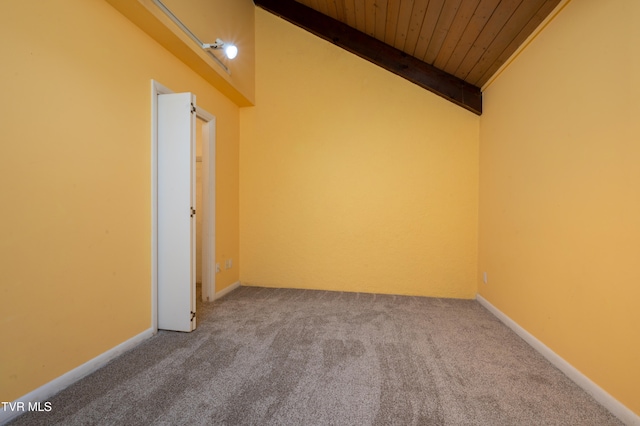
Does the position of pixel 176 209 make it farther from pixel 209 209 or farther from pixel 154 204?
pixel 209 209

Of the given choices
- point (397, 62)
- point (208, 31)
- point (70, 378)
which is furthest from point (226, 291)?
point (397, 62)

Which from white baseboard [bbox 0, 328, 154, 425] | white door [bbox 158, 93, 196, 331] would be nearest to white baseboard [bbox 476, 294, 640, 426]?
white door [bbox 158, 93, 196, 331]

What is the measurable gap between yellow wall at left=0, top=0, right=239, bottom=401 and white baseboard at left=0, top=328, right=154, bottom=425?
32 millimetres

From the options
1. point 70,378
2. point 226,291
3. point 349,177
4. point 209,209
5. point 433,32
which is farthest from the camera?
point 349,177

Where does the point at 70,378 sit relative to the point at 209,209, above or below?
below

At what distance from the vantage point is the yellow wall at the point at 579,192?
139 centimetres

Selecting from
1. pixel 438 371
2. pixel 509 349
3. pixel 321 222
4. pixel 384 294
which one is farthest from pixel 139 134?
pixel 509 349

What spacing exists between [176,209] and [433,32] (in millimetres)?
2786

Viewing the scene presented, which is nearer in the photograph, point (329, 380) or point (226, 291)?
point (329, 380)

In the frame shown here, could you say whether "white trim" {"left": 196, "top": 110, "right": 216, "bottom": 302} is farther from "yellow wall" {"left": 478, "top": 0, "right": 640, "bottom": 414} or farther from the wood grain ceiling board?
"yellow wall" {"left": 478, "top": 0, "right": 640, "bottom": 414}

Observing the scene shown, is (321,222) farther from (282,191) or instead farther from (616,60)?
(616,60)

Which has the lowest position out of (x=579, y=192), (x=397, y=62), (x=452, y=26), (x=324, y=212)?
(x=324, y=212)

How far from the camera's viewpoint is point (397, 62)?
322 cm

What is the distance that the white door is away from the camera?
226 centimetres
